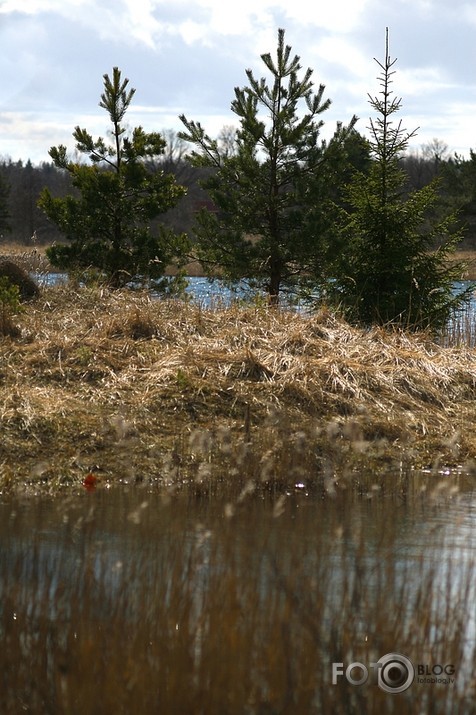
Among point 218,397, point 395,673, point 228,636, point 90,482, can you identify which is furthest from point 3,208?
point 395,673

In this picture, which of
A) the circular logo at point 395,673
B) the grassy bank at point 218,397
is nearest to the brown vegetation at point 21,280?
the grassy bank at point 218,397

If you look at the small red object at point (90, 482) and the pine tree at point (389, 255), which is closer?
the small red object at point (90, 482)

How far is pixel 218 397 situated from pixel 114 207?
6805mm

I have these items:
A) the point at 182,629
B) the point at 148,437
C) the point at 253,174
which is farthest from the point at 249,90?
the point at 182,629

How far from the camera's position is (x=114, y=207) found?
55.7 feet

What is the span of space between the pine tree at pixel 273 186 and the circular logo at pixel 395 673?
1280 centimetres

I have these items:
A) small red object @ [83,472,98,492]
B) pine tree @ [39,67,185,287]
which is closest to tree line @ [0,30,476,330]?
pine tree @ [39,67,185,287]

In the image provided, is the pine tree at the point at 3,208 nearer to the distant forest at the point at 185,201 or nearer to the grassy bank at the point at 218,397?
the distant forest at the point at 185,201

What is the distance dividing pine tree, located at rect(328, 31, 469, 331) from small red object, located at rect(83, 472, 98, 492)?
6.72 m

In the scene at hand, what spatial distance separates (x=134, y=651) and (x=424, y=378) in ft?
26.5

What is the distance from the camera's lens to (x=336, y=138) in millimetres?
17516

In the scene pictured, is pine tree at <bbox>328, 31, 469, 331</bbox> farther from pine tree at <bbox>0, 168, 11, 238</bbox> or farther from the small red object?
pine tree at <bbox>0, 168, 11, 238</bbox>

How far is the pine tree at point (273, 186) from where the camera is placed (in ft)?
56.9

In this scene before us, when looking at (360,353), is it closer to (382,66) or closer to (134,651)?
(382,66)
